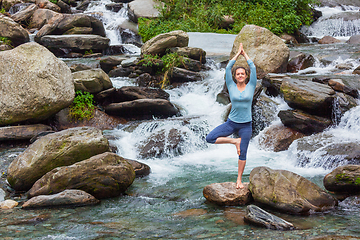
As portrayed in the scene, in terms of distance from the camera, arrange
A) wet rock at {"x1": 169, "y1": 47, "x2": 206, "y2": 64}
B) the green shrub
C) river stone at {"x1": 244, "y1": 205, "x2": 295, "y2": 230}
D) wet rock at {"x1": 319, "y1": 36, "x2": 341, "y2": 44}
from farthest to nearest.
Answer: the green shrub < wet rock at {"x1": 319, "y1": 36, "x2": 341, "y2": 44} < wet rock at {"x1": 169, "y1": 47, "x2": 206, "y2": 64} < river stone at {"x1": 244, "y1": 205, "x2": 295, "y2": 230}

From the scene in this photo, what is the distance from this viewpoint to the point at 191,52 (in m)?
13.4

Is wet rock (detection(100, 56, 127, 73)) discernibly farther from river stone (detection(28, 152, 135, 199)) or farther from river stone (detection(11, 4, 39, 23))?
river stone (detection(11, 4, 39, 23))

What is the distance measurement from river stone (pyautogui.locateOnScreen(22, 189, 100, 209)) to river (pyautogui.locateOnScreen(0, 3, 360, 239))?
15 cm

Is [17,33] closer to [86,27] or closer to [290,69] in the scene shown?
[86,27]

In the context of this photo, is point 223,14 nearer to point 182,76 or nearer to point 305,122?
point 182,76

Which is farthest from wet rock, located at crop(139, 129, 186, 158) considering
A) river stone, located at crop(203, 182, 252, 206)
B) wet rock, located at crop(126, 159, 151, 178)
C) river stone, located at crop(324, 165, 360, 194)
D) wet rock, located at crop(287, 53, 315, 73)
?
wet rock, located at crop(287, 53, 315, 73)

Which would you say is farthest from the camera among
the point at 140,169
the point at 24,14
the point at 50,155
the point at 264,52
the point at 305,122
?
the point at 24,14

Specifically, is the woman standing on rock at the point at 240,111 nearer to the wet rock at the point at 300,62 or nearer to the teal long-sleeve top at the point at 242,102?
the teal long-sleeve top at the point at 242,102

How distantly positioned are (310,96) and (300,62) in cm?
512

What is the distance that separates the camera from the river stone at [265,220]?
3.83 metres

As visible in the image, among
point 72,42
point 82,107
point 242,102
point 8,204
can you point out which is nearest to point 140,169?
point 8,204

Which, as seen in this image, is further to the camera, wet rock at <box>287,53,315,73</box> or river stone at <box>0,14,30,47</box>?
river stone at <box>0,14,30,47</box>

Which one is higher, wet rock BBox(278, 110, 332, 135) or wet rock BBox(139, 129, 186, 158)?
wet rock BBox(278, 110, 332, 135)

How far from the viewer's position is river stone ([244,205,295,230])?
12.6ft
